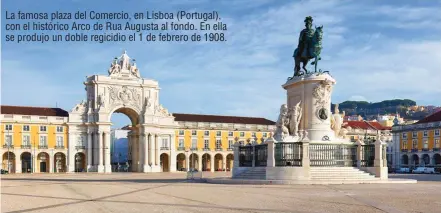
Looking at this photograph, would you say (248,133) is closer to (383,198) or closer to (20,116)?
(20,116)

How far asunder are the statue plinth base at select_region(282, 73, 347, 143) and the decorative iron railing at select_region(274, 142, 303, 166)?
1417mm

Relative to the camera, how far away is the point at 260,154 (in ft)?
98.4

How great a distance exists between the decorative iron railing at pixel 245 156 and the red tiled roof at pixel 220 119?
58418 millimetres

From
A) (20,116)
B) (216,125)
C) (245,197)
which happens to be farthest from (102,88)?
(245,197)

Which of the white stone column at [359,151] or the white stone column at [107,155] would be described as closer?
the white stone column at [359,151]

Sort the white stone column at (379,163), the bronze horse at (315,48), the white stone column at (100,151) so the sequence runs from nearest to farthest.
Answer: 1. the white stone column at (379,163)
2. the bronze horse at (315,48)
3. the white stone column at (100,151)

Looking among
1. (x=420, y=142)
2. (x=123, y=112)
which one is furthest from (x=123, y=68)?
(x=420, y=142)

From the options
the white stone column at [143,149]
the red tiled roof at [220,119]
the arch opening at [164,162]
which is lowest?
the arch opening at [164,162]

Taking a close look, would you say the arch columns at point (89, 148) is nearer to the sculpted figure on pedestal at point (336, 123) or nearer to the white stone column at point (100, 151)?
the white stone column at point (100, 151)

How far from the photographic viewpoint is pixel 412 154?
88500 millimetres

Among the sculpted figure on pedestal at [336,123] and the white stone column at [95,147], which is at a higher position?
the sculpted figure on pedestal at [336,123]

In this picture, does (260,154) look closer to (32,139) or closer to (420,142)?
(32,139)

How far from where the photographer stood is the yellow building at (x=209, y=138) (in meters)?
89.0

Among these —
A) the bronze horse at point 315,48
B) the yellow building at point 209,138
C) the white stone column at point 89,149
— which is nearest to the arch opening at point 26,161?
the white stone column at point 89,149
